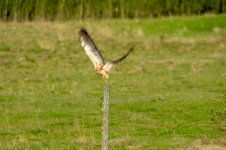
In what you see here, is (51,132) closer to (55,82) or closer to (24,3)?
(55,82)

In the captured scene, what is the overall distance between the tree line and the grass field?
388 inches

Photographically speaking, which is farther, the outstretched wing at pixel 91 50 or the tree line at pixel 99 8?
the tree line at pixel 99 8

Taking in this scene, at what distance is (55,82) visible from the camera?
2605 cm

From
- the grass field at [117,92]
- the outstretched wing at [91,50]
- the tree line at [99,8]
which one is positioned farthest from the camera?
the tree line at [99,8]

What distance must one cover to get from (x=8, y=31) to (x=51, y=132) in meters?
29.3

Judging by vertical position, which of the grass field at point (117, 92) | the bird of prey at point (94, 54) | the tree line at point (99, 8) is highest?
the tree line at point (99, 8)

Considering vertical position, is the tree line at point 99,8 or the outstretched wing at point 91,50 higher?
the tree line at point 99,8

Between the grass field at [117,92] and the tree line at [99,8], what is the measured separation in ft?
32.3

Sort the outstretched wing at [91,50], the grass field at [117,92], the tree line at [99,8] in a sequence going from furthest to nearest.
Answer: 1. the tree line at [99,8]
2. the grass field at [117,92]
3. the outstretched wing at [91,50]

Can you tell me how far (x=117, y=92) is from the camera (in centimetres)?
2405

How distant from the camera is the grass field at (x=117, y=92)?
16.6m

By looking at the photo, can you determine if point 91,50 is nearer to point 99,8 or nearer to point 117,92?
point 117,92

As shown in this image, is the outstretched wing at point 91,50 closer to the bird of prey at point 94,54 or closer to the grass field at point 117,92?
the bird of prey at point 94,54

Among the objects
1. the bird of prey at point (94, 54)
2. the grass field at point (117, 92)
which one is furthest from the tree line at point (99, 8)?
the bird of prey at point (94, 54)
